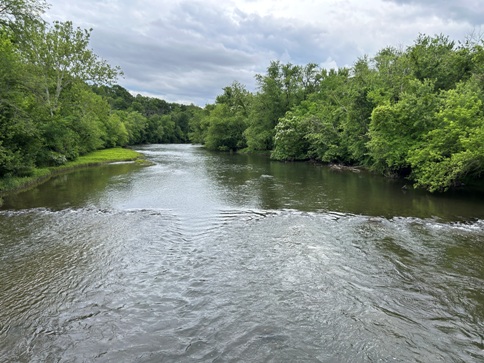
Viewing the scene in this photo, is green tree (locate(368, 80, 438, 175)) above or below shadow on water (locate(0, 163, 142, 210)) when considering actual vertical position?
above

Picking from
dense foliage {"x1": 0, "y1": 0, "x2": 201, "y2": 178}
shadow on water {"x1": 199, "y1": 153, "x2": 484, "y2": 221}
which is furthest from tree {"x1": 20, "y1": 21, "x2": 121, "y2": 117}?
shadow on water {"x1": 199, "y1": 153, "x2": 484, "y2": 221}

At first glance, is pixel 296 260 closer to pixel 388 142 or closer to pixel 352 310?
pixel 352 310

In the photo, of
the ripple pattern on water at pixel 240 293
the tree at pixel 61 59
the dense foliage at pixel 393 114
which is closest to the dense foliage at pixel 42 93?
the tree at pixel 61 59

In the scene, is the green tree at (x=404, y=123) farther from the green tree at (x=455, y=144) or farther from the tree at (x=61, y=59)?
the tree at (x=61, y=59)

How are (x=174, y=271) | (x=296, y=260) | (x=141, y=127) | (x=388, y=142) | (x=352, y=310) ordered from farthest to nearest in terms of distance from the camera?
(x=141, y=127) < (x=388, y=142) < (x=296, y=260) < (x=174, y=271) < (x=352, y=310)

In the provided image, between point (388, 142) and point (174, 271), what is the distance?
2019cm

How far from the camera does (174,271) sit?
30.2 ft

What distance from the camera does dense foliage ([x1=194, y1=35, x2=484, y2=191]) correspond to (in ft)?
62.3

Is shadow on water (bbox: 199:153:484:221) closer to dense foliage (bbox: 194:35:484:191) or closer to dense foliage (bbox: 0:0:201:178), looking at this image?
dense foliage (bbox: 194:35:484:191)

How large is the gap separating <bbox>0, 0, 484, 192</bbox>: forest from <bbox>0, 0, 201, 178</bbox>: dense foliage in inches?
3.5

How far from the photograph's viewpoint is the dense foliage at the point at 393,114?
62.3 feet

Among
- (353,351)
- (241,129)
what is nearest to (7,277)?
(353,351)

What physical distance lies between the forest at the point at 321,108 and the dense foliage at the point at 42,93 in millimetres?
88

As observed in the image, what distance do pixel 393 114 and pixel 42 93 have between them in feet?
84.3
